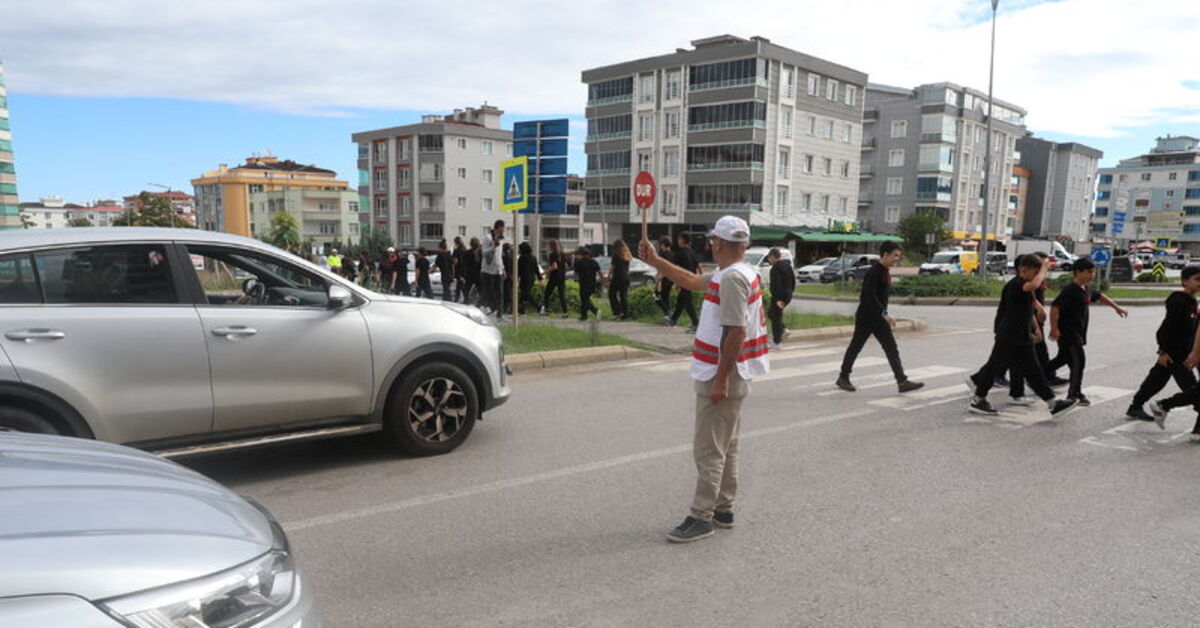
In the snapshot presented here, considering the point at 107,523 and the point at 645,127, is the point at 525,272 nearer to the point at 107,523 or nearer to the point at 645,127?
the point at 107,523

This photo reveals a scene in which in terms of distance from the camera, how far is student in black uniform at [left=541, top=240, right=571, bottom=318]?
1573cm

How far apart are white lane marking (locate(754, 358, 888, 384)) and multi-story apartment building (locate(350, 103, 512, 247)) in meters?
65.9

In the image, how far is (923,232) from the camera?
66250mm

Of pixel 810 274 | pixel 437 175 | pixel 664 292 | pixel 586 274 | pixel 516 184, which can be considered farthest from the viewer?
pixel 437 175

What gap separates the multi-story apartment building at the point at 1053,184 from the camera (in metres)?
100

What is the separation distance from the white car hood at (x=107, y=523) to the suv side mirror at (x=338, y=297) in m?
2.79

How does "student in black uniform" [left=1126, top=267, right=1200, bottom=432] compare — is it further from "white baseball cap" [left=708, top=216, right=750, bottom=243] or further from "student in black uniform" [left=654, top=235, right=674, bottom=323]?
"student in black uniform" [left=654, top=235, right=674, bottom=323]

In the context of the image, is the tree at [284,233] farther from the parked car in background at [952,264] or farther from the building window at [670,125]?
the parked car in background at [952,264]

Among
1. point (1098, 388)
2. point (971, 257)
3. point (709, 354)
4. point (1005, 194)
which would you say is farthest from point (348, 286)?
point (1005, 194)

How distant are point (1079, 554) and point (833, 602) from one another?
161cm

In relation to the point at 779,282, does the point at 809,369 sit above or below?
below

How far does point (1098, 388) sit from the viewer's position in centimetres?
912

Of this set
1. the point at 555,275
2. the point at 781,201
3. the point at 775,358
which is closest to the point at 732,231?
the point at 775,358

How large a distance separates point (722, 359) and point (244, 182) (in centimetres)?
12300
